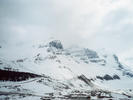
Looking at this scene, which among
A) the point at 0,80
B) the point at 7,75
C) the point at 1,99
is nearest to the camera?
the point at 1,99

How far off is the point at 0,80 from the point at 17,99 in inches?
3272

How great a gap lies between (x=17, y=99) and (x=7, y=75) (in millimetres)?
105766

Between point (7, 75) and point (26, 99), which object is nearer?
point (26, 99)

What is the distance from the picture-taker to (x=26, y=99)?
104 meters

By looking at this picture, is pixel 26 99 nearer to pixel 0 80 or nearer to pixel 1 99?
pixel 1 99

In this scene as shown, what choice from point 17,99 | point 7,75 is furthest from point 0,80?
point 17,99

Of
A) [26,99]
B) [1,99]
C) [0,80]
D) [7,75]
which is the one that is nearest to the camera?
[1,99]

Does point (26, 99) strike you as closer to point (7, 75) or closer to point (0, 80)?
point (0, 80)

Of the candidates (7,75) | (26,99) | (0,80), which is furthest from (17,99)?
(7,75)

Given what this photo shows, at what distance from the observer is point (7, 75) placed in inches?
7854

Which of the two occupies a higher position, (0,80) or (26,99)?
(0,80)

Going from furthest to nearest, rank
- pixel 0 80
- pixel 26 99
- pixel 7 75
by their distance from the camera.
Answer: pixel 7 75 → pixel 0 80 → pixel 26 99

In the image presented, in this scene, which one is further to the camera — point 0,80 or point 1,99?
point 0,80

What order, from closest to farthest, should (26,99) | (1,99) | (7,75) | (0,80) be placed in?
(1,99) < (26,99) < (0,80) < (7,75)
